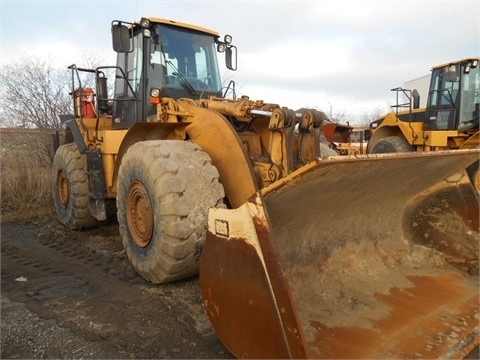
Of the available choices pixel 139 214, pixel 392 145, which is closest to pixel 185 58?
pixel 139 214

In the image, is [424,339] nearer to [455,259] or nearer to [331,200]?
[331,200]

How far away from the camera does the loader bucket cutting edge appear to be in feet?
7.52

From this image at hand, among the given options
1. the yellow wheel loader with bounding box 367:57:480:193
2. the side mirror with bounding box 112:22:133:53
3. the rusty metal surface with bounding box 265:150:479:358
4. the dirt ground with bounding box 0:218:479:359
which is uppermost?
the side mirror with bounding box 112:22:133:53

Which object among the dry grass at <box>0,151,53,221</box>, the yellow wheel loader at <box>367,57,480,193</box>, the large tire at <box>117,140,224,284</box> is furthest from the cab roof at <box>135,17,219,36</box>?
the yellow wheel loader at <box>367,57,480,193</box>

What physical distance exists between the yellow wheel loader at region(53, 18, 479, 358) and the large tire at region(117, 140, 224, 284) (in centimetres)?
1

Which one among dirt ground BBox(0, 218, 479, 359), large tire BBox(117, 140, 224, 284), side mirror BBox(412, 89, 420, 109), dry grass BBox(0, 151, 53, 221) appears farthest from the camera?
side mirror BBox(412, 89, 420, 109)

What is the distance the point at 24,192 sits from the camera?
849 centimetres

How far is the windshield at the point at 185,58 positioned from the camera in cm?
504

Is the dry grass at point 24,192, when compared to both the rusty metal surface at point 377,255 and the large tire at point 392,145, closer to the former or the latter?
the rusty metal surface at point 377,255

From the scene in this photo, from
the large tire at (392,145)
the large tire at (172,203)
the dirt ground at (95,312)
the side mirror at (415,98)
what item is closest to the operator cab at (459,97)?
the side mirror at (415,98)

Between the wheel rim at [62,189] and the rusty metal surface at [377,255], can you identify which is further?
the wheel rim at [62,189]

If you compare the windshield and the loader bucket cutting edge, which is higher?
the windshield

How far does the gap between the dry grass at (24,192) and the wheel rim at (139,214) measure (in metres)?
4.51

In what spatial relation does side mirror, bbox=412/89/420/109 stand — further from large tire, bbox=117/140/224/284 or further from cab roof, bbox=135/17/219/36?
large tire, bbox=117/140/224/284
